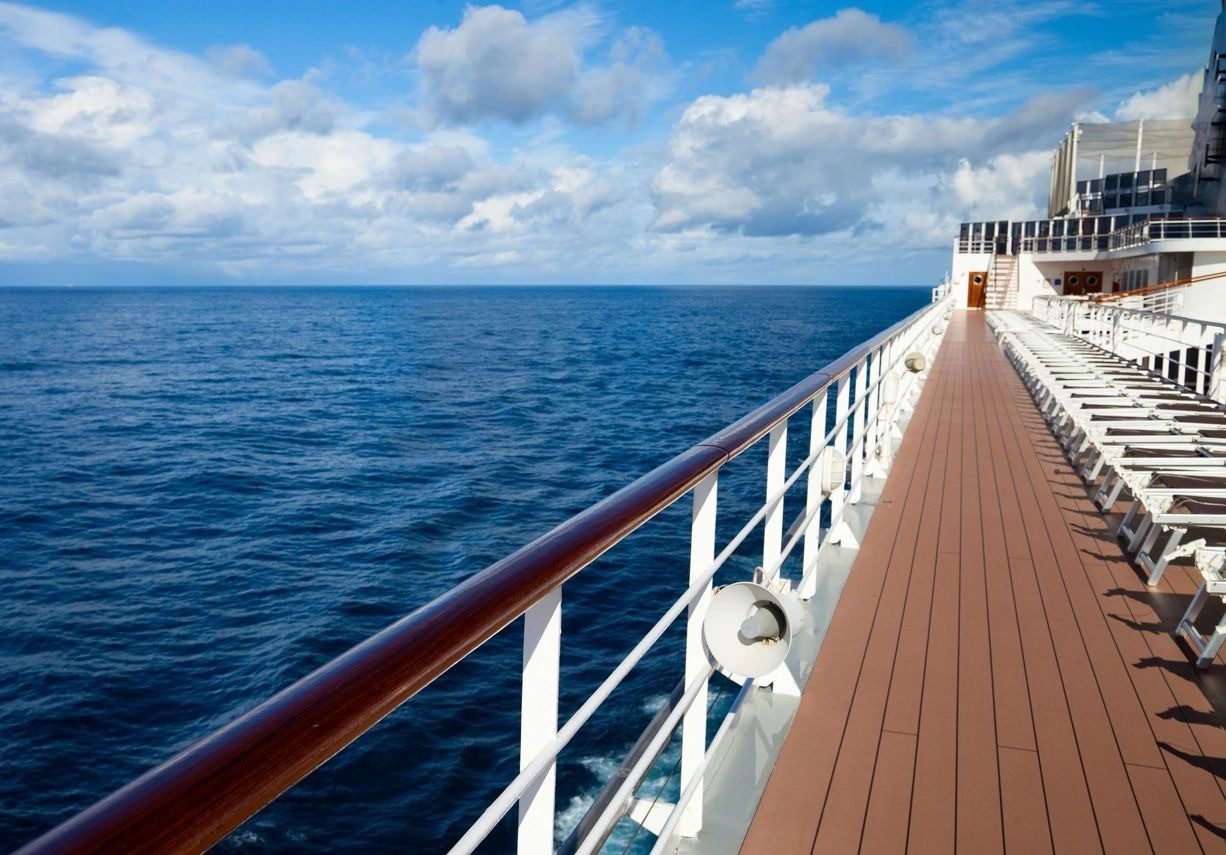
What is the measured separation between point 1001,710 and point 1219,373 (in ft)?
23.1

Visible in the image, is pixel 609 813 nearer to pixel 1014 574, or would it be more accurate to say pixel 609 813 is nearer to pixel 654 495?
pixel 654 495

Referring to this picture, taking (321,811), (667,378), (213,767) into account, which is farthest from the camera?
(667,378)

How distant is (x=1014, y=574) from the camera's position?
3.74 m

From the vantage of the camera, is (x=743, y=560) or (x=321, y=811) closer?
(x=321, y=811)

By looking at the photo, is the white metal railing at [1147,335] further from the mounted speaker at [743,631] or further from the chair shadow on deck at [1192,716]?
the mounted speaker at [743,631]

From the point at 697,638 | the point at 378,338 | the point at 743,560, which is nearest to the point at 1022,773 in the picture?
the point at 697,638

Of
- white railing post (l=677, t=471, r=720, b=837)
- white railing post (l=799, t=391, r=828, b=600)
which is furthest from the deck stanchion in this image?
white railing post (l=799, t=391, r=828, b=600)

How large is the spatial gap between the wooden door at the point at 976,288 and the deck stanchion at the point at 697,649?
109 feet


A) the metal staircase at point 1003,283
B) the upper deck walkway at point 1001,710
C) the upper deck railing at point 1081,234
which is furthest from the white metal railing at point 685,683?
the metal staircase at point 1003,283

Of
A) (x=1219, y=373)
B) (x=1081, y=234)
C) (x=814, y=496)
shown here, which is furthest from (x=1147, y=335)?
(x=1081, y=234)

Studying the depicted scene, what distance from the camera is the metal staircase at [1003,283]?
104 ft

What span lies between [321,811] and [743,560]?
4784 millimetres

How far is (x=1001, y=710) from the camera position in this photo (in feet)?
8.27

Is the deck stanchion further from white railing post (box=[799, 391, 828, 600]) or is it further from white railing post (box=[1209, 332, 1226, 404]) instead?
white railing post (box=[1209, 332, 1226, 404])
